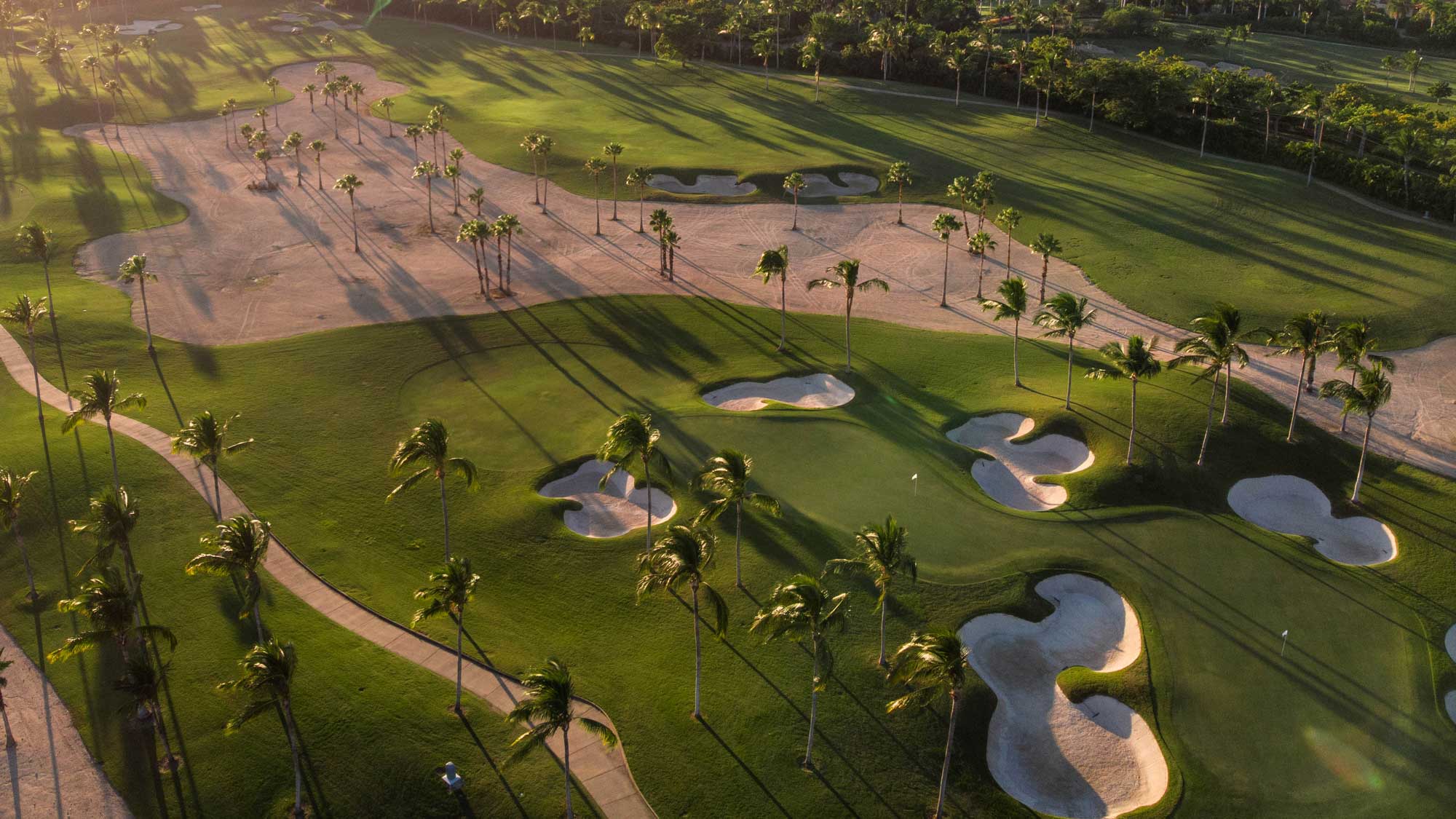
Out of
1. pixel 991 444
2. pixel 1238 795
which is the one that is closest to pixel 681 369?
pixel 991 444

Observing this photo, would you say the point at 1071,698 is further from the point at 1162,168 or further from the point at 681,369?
the point at 1162,168

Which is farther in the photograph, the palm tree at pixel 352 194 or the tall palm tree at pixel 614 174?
the tall palm tree at pixel 614 174

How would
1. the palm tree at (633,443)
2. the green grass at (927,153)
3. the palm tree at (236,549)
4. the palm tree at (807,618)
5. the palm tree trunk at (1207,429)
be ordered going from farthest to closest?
1. the green grass at (927,153)
2. the palm tree trunk at (1207,429)
3. the palm tree at (633,443)
4. the palm tree at (236,549)
5. the palm tree at (807,618)

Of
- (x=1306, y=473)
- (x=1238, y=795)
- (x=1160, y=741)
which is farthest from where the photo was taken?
(x=1306, y=473)

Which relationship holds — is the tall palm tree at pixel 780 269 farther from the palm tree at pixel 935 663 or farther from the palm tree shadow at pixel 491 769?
the palm tree at pixel 935 663

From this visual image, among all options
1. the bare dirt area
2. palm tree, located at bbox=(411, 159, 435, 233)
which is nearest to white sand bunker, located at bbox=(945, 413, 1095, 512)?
the bare dirt area

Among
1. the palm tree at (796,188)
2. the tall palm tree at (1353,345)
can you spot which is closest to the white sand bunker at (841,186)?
the palm tree at (796,188)

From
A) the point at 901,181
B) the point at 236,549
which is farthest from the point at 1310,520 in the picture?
the point at 236,549

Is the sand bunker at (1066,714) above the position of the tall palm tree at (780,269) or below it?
below
